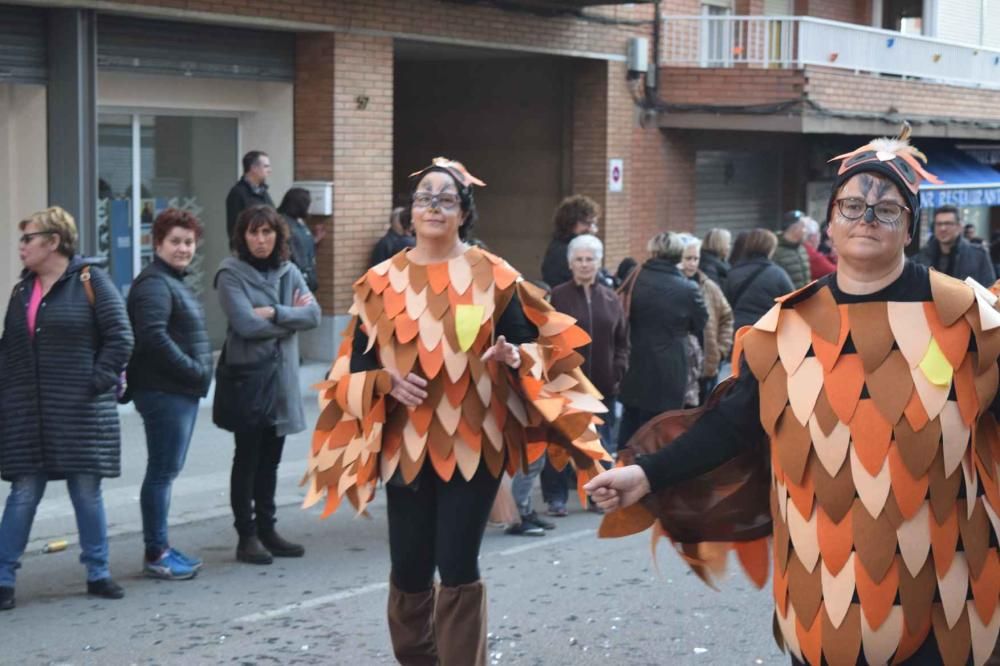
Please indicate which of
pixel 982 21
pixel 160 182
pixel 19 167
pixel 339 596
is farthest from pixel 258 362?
pixel 982 21

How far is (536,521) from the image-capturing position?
8719 mm

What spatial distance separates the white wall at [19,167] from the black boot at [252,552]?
5056 mm

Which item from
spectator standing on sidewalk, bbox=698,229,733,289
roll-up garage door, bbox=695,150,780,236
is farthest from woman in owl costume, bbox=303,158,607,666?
roll-up garage door, bbox=695,150,780,236

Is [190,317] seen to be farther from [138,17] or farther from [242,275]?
[138,17]

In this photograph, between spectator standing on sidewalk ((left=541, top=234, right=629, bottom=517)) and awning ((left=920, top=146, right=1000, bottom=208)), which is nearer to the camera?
spectator standing on sidewalk ((left=541, top=234, right=629, bottom=517))

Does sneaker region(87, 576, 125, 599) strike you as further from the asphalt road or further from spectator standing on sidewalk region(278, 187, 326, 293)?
spectator standing on sidewalk region(278, 187, 326, 293)

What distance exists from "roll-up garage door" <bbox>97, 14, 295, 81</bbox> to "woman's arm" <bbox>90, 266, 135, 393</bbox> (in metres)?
5.79

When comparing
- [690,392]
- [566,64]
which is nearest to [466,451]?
[690,392]

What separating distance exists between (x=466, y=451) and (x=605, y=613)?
2.08m

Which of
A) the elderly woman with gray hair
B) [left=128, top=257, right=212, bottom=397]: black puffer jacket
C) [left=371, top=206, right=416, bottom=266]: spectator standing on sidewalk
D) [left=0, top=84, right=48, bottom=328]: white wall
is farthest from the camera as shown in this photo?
[left=371, top=206, right=416, bottom=266]: spectator standing on sidewalk

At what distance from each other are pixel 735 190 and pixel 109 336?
15.3 m

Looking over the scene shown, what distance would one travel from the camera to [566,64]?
17.9 metres

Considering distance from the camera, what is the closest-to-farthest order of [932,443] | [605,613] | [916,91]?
1. [932,443]
2. [605,613]
3. [916,91]

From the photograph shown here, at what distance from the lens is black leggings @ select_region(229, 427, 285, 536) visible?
7809 millimetres
